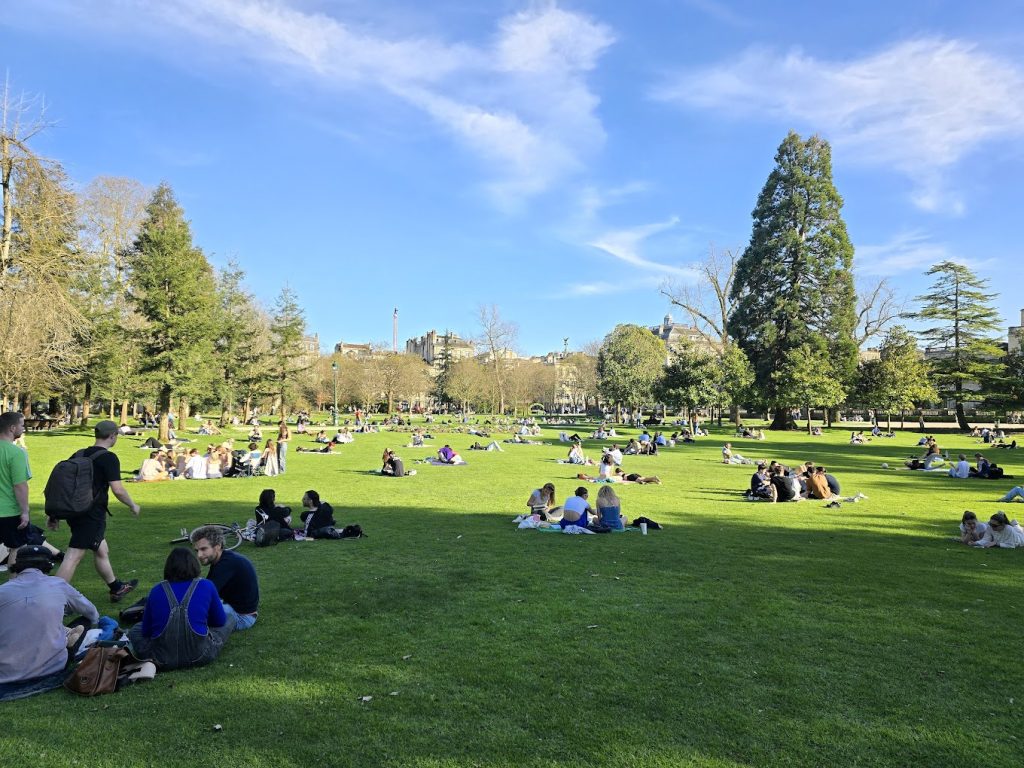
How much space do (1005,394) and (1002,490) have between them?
43.9 meters

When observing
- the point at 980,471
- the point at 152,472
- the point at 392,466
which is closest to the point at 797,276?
the point at 980,471

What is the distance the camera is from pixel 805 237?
→ 55.5 metres

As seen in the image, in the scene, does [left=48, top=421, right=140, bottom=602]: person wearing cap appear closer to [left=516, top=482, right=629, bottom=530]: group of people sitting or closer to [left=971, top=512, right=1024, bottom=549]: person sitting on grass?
[left=516, top=482, right=629, bottom=530]: group of people sitting

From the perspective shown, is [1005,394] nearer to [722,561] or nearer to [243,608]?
[722,561]

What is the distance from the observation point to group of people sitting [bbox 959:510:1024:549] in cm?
1072

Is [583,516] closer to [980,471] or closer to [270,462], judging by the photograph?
[270,462]

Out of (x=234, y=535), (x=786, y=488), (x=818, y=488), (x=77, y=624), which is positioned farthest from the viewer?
(x=818, y=488)

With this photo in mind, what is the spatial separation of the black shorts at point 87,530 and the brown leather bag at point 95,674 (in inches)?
91.5

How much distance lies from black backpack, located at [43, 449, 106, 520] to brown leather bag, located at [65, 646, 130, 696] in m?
2.32

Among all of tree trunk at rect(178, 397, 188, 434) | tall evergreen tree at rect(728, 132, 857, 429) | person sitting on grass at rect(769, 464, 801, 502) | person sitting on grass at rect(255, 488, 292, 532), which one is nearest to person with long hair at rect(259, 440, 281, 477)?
person sitting on grass at rect(255, 488, 292, 532)

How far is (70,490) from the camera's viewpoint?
22.0 feet

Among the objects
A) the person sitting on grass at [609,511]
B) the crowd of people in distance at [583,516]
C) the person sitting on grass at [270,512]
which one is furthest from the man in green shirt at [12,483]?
the person sitting on grass at [609,511]

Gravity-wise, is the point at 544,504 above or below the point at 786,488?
below

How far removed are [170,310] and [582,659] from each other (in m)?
37.3
